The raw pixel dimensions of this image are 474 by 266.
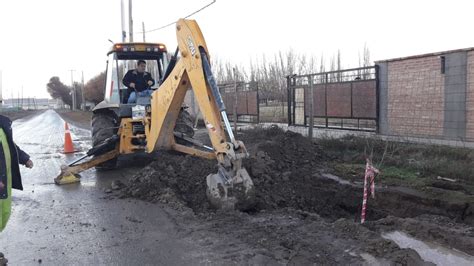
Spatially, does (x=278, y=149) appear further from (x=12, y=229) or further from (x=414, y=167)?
(x=12, y=229)

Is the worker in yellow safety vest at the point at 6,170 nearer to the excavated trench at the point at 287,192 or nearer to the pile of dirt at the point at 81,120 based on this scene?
the excavated trench at the point at 287,192

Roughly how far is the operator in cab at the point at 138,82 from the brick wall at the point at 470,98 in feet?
23.8

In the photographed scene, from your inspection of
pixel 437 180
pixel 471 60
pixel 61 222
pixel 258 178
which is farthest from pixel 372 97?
pixel 61 222

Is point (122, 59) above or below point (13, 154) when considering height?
above

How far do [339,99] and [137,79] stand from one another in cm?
665

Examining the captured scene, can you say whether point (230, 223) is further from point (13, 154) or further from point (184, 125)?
point (184, 125)

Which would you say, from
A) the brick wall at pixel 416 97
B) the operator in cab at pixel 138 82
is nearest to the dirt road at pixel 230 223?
the operator in cab at pixel 138 82

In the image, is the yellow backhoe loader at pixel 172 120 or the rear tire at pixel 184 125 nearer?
the yellow backhoe loader at pixel 172 120

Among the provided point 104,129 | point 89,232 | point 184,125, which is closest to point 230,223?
point 89,232

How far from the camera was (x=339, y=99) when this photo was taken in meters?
14.0

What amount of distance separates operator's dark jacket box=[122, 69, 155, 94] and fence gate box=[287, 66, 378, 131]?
15.2ft

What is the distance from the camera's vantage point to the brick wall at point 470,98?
33.5ft

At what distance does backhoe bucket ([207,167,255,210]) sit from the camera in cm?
618

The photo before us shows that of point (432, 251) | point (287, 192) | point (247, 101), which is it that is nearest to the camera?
point (432, 251)
